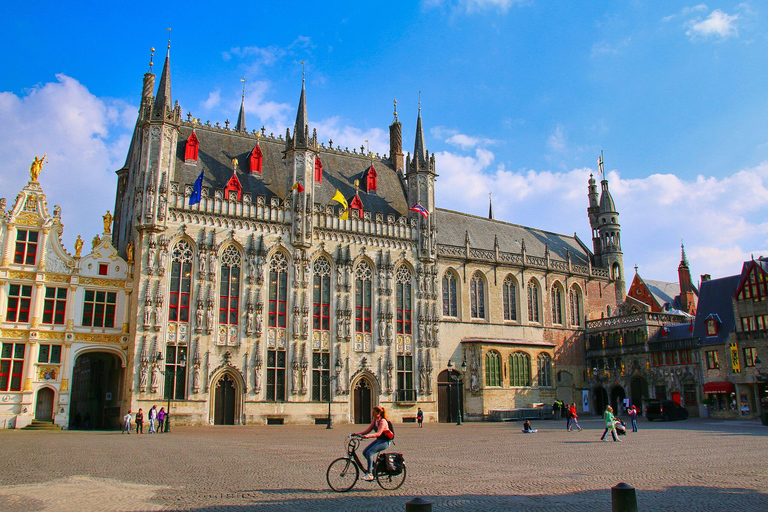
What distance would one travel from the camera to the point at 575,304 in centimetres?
6259

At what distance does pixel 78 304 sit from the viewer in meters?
40.7

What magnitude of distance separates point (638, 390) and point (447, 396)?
18077 millimetres

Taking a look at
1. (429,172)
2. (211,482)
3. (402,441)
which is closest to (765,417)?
(402,441)

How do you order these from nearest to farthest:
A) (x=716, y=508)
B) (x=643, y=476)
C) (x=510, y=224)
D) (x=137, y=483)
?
(x=716, y=508)
(x=137, y=483)
(x=643, y=476)
(x=510, y=224)

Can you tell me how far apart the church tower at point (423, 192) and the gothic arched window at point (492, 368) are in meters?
9.84

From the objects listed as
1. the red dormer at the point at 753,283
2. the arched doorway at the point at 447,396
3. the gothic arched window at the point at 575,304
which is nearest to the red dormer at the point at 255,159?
the arched doorway at the point at 447,396

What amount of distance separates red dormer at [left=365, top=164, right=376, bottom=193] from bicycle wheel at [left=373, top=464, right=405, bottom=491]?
41286 mm

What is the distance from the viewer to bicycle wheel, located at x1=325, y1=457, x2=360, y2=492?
13.8 metres

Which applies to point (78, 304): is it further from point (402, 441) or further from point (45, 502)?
point (45, 502)

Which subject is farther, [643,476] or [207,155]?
[207,155]

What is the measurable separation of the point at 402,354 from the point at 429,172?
52.0 feet

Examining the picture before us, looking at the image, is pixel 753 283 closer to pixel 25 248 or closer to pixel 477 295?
pixel 477 295

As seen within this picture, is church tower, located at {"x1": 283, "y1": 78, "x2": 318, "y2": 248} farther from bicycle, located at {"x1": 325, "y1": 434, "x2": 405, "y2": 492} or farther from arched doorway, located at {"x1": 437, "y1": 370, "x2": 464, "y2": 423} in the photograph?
bicycle, located at {"x1": 325, "y1": 434, "x2": 405, "y2": 492}

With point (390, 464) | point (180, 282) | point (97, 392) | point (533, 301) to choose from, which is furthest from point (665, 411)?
point (97, 392)
